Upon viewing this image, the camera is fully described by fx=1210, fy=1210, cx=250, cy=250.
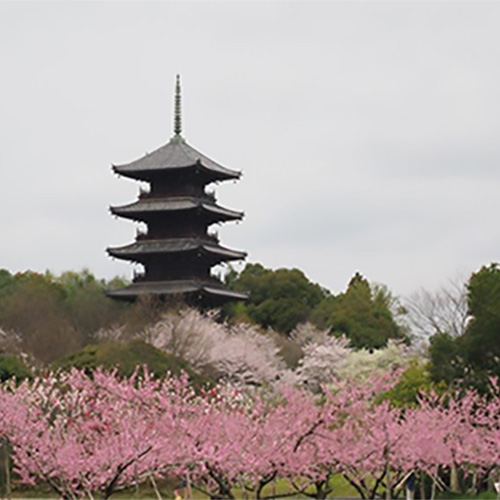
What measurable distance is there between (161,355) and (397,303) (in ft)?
136

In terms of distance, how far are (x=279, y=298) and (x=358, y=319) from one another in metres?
5.58

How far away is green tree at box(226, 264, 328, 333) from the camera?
67.9 metres

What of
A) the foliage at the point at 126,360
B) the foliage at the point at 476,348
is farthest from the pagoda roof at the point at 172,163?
the foliage at the point at 476,348

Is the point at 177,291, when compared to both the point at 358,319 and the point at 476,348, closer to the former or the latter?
the point at 358,319

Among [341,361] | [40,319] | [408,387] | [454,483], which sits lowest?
[454,483]

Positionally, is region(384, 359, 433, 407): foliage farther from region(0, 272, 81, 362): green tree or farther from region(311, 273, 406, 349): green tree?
region(311, 273, 406, 349): green tree

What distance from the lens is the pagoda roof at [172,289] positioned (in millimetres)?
55500

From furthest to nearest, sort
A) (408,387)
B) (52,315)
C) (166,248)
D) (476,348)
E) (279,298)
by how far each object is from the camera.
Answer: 1. (279,298)
2. (166,248)
3. (52,315)
4. (408,387)
5. (476,348)

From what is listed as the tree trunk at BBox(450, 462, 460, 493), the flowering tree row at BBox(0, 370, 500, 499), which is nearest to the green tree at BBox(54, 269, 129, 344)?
the tree trunk at BBox(450, 462, 460, 493)

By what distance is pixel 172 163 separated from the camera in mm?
59469

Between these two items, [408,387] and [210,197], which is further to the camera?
[210,197]

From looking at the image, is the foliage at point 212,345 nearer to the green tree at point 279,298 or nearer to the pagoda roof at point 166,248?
the pagoda roof at point 166,248

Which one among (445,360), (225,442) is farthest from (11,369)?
(225,442)

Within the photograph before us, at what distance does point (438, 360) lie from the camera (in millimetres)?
31812
